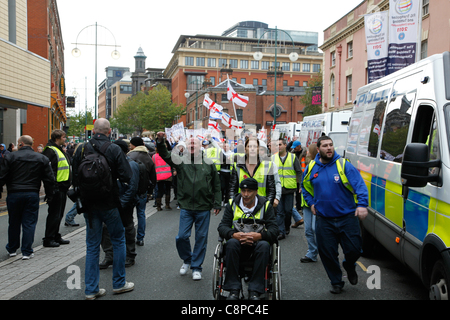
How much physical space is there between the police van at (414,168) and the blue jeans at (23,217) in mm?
5334

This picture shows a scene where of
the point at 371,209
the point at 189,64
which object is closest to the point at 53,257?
the point at 371,209

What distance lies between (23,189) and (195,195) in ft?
10.1

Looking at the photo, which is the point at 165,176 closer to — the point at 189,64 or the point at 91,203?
the point at 91,203

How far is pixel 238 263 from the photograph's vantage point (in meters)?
4.95

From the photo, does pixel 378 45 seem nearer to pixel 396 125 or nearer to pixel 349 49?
pixel 396 125

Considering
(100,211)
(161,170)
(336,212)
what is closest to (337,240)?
(336,212)

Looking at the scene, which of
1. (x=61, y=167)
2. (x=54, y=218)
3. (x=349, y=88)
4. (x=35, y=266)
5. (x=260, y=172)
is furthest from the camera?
(x=349, y=88)

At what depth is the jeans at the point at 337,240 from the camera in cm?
557

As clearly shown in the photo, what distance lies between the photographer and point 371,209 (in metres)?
6.83

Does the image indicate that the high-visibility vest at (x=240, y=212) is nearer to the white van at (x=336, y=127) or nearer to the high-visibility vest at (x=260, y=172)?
the high-visibility vest at (x=260, y=172)

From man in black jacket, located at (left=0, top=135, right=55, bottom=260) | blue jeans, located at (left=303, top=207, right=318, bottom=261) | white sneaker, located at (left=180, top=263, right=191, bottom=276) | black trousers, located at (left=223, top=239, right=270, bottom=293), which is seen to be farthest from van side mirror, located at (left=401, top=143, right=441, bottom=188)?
man in black jacket, located at (left=0, top=135, right=55, bottom=260)

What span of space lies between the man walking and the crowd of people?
18 mm

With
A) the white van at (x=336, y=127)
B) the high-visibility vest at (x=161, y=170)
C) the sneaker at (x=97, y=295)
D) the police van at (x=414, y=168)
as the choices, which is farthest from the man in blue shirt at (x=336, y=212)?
the white van at (x=336, y=127)
